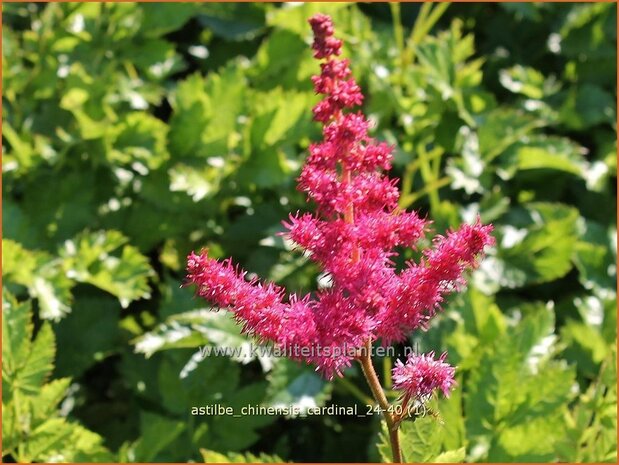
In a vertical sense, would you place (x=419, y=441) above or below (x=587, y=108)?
below

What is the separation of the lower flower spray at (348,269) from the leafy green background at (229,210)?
2.18ft

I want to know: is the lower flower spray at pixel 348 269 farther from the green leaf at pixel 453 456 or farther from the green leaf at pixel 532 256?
the green leaf at pixel 532 256

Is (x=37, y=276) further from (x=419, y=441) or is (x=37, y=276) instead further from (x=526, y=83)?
(x=526, y=83)

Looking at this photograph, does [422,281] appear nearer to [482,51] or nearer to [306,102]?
[306,102]

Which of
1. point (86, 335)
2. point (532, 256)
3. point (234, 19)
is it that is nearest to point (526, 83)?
point (532, 256)

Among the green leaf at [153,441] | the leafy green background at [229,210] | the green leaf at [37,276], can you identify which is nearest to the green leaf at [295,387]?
the leafy green background at [229,210]

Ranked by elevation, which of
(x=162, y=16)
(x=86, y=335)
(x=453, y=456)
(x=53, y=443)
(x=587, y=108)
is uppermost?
(x=162, y=16)

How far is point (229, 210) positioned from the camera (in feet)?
7.20

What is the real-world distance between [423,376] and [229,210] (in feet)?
4.32

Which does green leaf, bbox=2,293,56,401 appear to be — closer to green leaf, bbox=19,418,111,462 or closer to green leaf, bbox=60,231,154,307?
green leaf, bbox=19,418,111,462

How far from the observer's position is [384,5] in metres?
2.55

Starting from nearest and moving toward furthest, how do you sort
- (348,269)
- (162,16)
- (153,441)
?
(348,269) → (153,441) → (162,16)

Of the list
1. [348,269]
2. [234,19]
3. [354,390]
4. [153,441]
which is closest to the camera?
[348,269]

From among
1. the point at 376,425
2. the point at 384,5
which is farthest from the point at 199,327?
the point at 384,5
